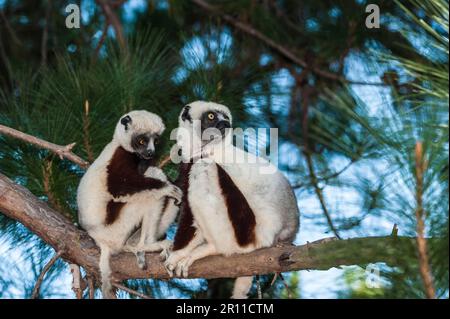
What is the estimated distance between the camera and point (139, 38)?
599 cm

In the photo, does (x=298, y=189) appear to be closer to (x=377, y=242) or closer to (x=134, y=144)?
(x=134, y=144)

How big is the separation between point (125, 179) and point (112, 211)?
0.24m

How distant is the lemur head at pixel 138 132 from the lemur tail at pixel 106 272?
78cm

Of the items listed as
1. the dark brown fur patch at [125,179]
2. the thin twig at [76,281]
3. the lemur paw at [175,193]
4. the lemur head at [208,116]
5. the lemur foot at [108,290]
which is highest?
the lemur head at [208,116]

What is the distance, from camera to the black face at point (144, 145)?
5188 mm

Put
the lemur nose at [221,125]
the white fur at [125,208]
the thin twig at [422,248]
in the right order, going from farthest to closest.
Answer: the lemur nose at [221,125], the white fur at [125,208], the thin twig at [422,248]

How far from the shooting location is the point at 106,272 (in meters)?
4.71

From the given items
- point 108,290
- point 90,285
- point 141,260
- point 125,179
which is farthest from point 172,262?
point 125,179

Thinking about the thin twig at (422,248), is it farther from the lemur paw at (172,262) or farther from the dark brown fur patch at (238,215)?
the lemur paw at (172,262)

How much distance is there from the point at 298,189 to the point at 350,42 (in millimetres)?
1835

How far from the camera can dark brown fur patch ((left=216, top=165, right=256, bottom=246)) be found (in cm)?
454

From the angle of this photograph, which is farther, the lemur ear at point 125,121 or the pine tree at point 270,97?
the lemur ear at point 125,121

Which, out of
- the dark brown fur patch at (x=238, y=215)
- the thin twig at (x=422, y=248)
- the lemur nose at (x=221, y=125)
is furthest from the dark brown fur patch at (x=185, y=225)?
the thin twig at (x=422, y=248)

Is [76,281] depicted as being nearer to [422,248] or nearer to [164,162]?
[164,162]
